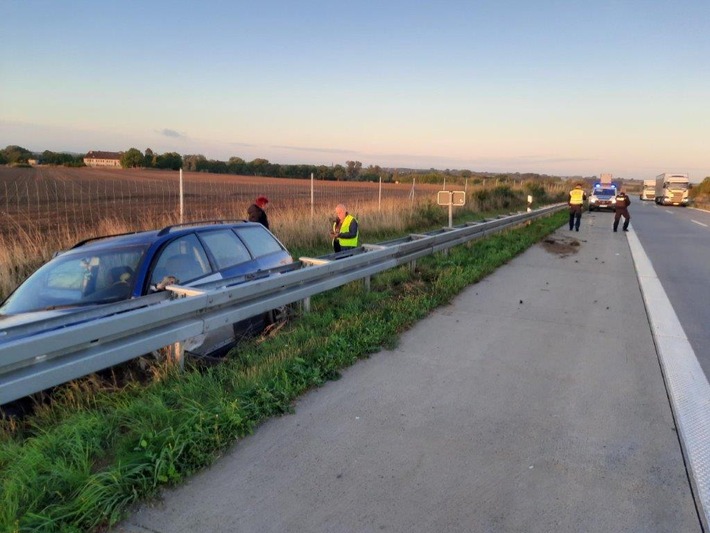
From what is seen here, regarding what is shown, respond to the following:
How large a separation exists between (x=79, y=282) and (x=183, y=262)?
0.98 m

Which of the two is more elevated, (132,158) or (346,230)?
(132,158)

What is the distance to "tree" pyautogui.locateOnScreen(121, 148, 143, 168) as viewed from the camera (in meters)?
47.8

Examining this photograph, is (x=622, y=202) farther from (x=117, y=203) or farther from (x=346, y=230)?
(x=117, y=203)

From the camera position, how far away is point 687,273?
10914 millimetres

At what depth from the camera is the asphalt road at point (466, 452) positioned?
2.86m

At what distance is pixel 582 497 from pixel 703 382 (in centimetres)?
256

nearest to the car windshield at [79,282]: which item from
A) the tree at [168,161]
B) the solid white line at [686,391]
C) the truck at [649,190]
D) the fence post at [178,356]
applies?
the fence post at [178,356]

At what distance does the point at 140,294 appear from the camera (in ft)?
16.0

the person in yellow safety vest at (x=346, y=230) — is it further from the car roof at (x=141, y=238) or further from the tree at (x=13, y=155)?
the tree at (x=13, y=155)

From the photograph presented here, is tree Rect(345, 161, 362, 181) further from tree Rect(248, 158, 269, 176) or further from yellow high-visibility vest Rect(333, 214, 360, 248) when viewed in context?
yellow high-visibility vest Rect(333, 214, 360, 248)

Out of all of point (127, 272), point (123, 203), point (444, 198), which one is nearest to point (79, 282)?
point (127, 272)

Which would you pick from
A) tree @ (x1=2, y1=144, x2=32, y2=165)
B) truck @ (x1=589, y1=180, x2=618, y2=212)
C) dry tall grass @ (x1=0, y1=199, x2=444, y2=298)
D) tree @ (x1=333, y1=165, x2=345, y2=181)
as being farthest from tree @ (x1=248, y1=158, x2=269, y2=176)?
dry tall grass @ (x1=0, y1=199, x2=444, y2=298)

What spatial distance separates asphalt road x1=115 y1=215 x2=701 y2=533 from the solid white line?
80mm

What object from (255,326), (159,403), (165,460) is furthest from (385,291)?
(165,460)
